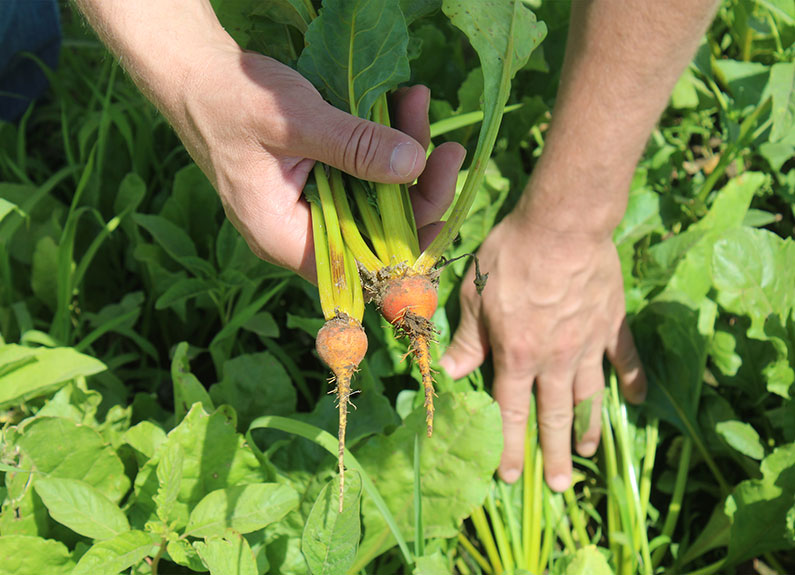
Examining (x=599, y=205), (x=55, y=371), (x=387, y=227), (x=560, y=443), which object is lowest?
(x=560, y=443)

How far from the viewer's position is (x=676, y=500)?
5.92ft

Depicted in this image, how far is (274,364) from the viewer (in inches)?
66.0

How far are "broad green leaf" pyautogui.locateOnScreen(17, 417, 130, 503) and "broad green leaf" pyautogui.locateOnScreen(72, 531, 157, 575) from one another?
198 millimetres

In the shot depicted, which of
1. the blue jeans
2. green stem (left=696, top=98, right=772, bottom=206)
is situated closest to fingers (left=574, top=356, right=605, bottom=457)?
green stem (left=696, top=98, right=772, bottom=206)

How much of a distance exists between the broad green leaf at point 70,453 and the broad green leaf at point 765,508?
140 cm

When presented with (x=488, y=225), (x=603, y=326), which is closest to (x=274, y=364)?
(x=488, y=225)

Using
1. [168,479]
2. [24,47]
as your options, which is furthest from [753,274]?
[24,47]

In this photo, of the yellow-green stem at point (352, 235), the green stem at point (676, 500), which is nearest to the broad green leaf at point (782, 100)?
the green stem at point (676, 500)

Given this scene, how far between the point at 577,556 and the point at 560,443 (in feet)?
1.60

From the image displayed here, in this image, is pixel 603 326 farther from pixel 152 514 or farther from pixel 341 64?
pixel 152 514

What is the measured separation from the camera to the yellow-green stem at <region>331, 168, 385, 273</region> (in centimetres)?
127

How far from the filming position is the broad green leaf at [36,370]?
4.97 feet

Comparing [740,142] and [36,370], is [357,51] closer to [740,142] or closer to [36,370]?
[36,370]

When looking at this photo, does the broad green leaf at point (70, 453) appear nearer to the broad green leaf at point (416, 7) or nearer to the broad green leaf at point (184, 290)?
the broad green leaf at point (184, 290)
